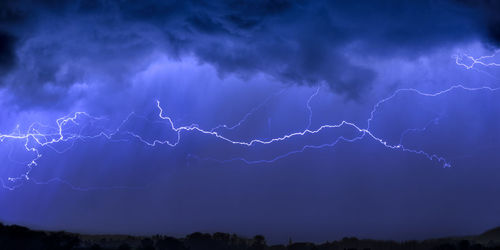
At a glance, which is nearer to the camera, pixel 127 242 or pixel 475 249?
pixel 475 249

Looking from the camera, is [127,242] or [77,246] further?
[127,242]

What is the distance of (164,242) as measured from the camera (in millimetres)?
24172

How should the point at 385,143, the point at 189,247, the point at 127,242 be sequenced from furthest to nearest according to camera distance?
the point at 127,242 → the point at 189,247 → the point at 385,143

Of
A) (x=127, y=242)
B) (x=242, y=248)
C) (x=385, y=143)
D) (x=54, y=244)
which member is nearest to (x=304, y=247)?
(x=242, y=248)

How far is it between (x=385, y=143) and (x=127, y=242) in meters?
16.3

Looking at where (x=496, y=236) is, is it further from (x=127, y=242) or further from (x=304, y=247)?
(x=127, y=242)

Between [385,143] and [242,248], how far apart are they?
34.4 feet

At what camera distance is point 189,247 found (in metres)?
23.8

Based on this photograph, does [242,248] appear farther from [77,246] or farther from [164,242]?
[77,246]

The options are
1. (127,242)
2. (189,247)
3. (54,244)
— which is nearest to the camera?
(54,244)

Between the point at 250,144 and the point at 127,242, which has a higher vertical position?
the point at 250,144

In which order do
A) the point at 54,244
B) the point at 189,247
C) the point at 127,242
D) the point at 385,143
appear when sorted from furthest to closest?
the point at 127,242 → the point at 189,247 → the point at 54,244 → the point at 385,143

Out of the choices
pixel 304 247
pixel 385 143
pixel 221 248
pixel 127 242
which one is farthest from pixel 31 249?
pixel 385 143

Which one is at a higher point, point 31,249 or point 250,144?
point 250,144
